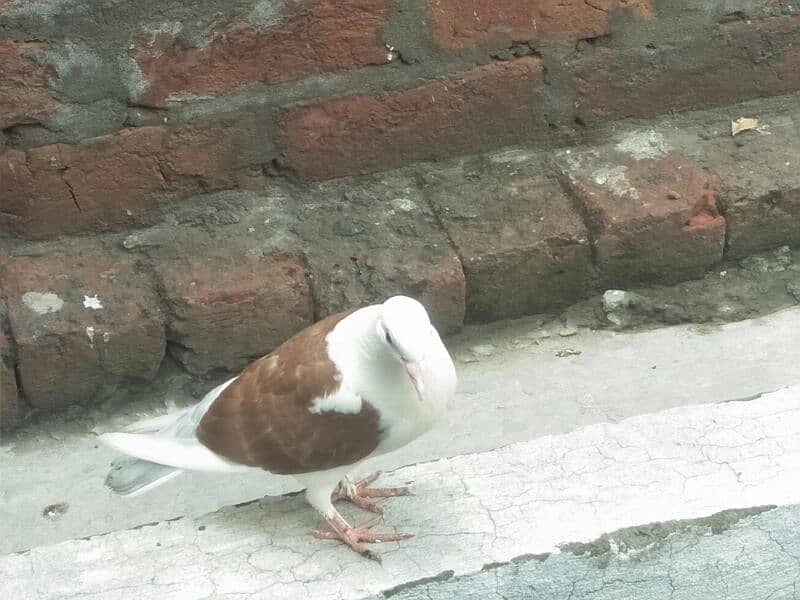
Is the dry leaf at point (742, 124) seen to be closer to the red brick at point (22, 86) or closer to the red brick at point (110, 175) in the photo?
the red brick at point (110, 175)

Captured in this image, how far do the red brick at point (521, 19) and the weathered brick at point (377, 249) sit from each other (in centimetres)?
36

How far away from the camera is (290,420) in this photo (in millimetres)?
2033

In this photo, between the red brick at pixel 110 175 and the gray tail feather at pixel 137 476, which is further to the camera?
the red brick at pixel 110 175

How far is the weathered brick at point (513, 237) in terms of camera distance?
264 cm

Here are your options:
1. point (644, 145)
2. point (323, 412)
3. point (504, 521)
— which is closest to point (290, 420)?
point (323, 412)

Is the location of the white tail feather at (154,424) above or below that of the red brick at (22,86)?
below

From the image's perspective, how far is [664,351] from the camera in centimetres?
269

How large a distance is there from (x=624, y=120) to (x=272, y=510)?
1.29 m

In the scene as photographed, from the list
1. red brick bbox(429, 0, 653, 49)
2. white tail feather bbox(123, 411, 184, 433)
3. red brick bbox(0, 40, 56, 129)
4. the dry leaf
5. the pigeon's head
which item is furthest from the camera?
the dry leaf

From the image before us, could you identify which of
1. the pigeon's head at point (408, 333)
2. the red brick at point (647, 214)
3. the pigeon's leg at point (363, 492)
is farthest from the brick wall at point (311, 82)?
the pigeon's head at point (408, 333)

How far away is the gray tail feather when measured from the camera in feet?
7.06

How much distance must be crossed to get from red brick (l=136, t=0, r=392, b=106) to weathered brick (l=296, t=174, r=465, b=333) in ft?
0.99

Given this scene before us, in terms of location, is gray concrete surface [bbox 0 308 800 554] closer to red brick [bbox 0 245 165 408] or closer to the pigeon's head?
red brick [bbox 0 245 165 408]

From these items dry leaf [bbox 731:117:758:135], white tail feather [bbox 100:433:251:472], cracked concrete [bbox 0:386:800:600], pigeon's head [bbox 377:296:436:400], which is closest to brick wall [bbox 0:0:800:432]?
dry leaf [bbox 731:117:758:135]
